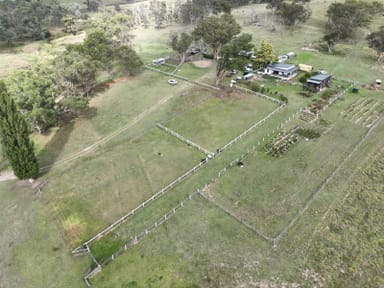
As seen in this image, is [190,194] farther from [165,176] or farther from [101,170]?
[101,170]

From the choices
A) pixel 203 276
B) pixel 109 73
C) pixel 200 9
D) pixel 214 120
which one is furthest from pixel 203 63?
pixel 203 276

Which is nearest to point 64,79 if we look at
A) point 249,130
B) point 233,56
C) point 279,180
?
point 233,56

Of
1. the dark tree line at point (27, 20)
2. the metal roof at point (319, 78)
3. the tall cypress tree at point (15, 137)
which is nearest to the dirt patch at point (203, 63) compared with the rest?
the metal roof at point (319, 78)

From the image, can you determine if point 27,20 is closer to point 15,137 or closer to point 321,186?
point 15,137

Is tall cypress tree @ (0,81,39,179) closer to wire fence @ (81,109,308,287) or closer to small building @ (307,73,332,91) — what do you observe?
wire fence @ (81,109,308,287)

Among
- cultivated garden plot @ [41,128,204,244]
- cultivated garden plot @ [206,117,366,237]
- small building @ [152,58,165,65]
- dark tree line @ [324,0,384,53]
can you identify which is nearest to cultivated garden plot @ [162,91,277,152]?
cultivated garden plot @ [41,128,204,244]

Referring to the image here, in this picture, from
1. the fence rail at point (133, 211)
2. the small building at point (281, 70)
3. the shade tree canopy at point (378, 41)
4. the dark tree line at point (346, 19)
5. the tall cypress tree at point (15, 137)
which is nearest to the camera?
the fence rail at point (133, 211)

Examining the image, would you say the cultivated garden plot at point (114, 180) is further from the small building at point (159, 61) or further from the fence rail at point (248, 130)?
the small building at point (159, 61)
